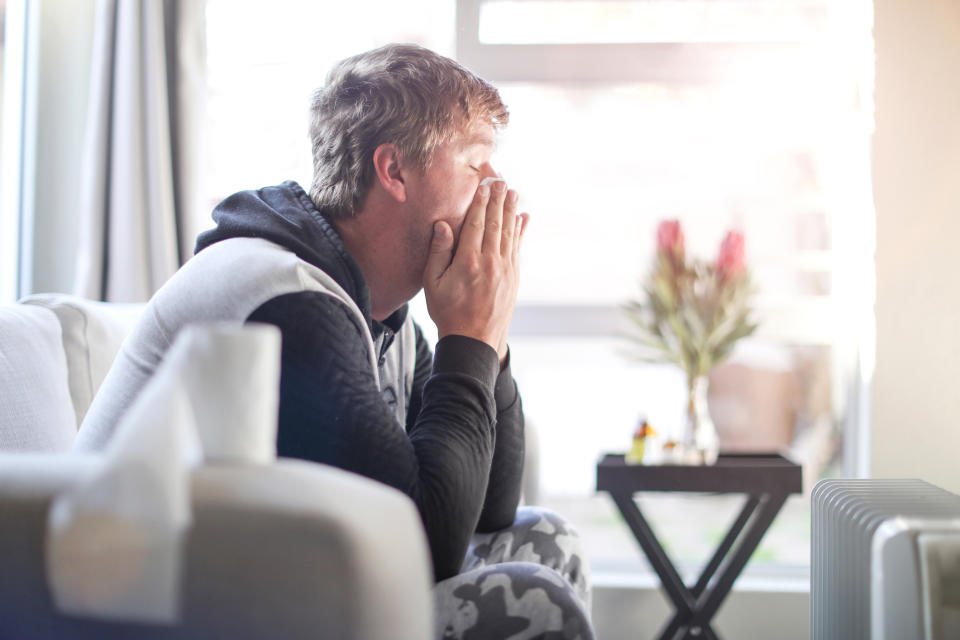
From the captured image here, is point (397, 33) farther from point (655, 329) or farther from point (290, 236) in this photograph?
point (290, 236)

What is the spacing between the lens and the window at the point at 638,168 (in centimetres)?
235

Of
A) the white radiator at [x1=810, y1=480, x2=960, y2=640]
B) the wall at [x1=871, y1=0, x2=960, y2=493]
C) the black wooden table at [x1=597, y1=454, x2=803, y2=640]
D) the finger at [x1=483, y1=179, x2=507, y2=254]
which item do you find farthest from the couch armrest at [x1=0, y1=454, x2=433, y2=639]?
the wall at [x1=871, y1=0, x2=960, y2=493]

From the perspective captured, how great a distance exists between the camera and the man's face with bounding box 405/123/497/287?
49.2 inches

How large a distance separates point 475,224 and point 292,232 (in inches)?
11.5

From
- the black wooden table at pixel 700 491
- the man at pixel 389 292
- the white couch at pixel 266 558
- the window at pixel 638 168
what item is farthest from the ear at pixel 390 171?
the window at pixel 638 168

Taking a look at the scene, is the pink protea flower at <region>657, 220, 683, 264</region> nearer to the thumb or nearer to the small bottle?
the small bottle

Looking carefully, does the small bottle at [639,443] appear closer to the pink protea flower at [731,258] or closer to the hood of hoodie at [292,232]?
the pink protea flower at [731,258]

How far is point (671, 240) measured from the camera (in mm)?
2121

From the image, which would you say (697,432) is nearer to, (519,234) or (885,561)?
(519,234)

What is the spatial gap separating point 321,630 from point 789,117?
2220 mm

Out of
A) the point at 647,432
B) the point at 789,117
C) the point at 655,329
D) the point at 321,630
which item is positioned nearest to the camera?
the point at 321,630

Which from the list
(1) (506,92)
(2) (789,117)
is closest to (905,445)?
(2) (789,117)

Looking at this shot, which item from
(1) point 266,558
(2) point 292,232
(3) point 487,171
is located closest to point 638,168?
(3) point 487,171

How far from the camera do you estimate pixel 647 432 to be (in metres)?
2.00
